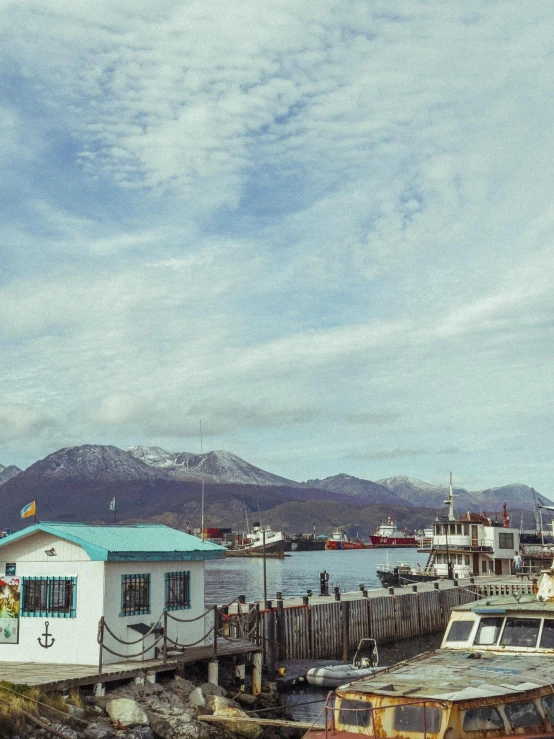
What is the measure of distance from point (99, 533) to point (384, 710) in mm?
13444

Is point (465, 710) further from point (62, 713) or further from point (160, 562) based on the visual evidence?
point (160, 562)

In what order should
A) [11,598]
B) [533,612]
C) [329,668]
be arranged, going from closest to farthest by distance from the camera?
[533,612] < [11,598] < [329,668]

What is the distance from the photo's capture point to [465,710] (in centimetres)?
1471

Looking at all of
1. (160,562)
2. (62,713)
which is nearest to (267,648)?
(160,562)

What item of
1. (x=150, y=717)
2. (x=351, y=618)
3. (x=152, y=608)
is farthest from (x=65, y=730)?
(x=351, y=618)

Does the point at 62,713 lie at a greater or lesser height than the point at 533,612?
lesser

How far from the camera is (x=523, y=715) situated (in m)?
15.7

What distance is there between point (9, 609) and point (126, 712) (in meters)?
6.63

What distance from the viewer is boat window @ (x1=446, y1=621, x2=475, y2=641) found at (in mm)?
20609

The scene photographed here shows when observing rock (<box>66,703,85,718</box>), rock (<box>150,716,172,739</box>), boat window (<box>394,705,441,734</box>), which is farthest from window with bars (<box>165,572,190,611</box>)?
boat window (<box>394,705,441,734</box>)

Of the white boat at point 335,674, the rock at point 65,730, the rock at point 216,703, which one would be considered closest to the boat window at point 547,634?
the rock at point 216,703

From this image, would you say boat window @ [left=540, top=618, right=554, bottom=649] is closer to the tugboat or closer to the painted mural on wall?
the tugboat

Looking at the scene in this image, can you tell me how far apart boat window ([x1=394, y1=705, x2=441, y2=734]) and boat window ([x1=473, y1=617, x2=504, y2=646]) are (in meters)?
5.95

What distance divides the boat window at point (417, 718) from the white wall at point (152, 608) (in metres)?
11.5
